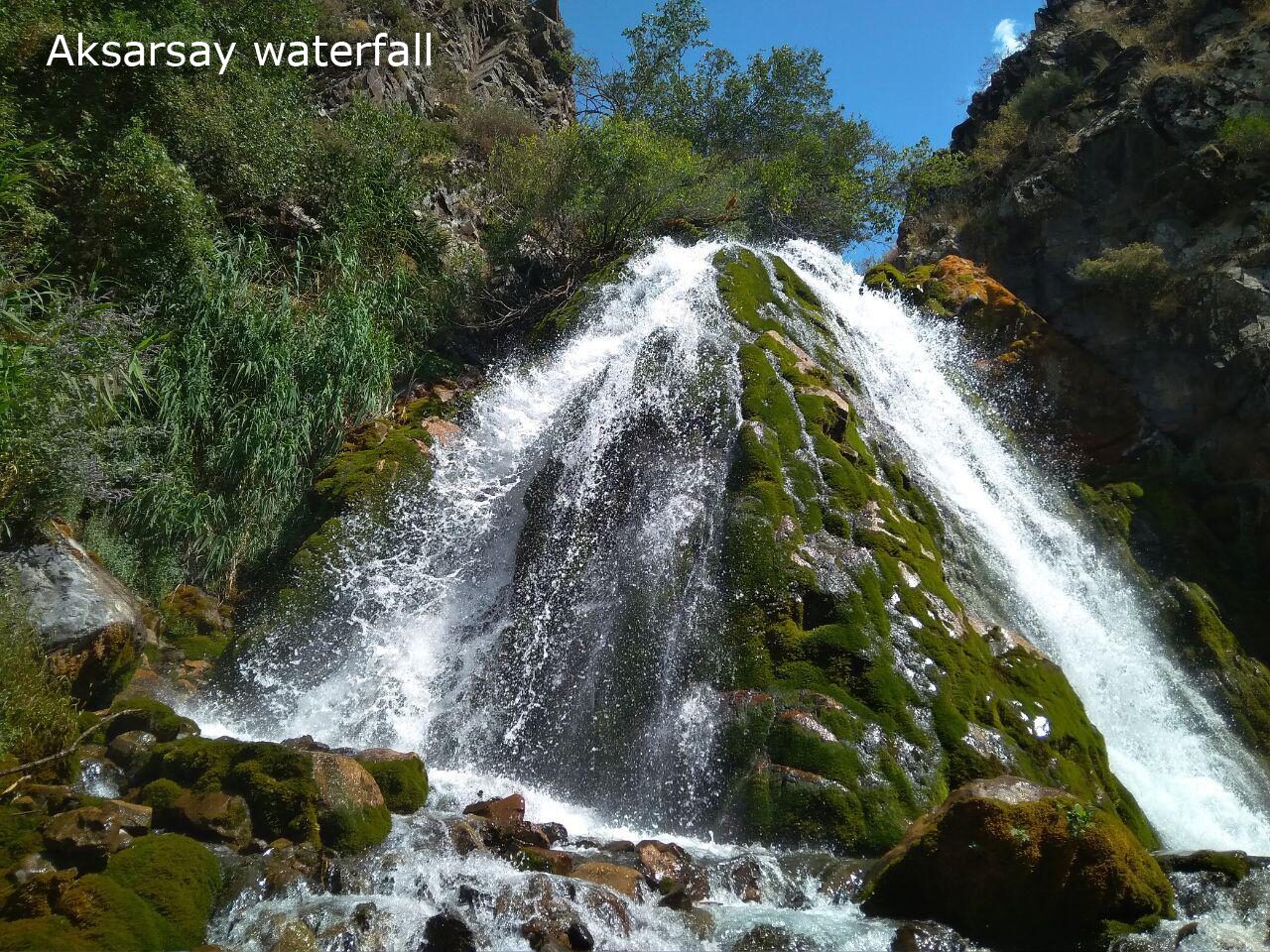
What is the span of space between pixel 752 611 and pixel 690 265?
8601 millimetres

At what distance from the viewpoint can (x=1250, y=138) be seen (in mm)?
16500

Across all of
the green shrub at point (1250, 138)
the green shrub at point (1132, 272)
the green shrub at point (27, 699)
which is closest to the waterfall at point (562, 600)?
the green shrub at point (27, 699)

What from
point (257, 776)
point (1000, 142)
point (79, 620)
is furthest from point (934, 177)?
point (257, 776)

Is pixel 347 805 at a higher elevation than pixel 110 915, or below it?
higher

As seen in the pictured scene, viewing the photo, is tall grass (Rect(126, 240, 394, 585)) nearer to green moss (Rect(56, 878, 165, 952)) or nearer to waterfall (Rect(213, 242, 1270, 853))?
waterfall (Rect(213, 242, 1270, 853))

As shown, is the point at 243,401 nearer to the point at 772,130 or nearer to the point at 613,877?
the point at 613,877

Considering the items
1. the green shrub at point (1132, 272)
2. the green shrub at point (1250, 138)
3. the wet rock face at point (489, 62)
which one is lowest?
the green shrub at point (1132, 272)

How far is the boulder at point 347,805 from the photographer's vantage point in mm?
5629

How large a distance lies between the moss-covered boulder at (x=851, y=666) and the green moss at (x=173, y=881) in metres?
3.85

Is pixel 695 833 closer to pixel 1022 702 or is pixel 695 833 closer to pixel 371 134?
pixel 1022 702

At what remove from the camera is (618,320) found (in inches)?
583

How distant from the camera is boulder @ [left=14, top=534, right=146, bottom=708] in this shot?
6.85m

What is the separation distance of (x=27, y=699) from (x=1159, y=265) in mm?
18748

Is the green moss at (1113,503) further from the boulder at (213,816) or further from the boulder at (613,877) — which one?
the boulder at (213,816)
